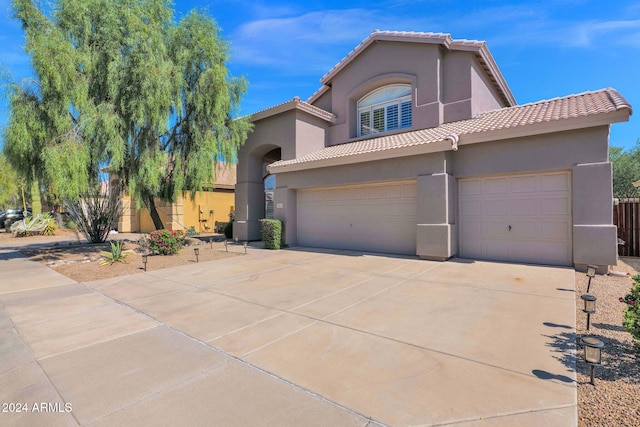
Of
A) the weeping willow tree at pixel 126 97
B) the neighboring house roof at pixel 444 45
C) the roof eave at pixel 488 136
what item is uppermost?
the neighboring house roof at pixel 444 45

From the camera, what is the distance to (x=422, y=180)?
10.1m

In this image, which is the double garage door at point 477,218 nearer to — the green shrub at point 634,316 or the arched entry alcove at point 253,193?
the arched entry alcove at point 253,193

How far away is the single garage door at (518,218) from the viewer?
27.9 ft

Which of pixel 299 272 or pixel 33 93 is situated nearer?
pixel 299 272

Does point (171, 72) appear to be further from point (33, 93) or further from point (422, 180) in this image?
point (422, 180)

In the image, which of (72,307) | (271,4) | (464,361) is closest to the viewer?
(464,361)

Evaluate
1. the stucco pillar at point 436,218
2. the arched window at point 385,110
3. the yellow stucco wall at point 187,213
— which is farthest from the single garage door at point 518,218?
the yellow stucco wall at point 187,213

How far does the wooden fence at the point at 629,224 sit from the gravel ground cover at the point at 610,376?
717 centimetres

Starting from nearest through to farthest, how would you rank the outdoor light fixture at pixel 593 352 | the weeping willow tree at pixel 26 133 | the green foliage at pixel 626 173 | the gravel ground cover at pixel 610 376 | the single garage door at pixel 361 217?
1. the gravel ground cover at pixel 610 376
2. the outdoor light fixture at pixel 593 352
3. the weeping willow tree at pixel 26 133
4. the single garage door at pixel 361 217
5. the green foliage at pixel 626 173

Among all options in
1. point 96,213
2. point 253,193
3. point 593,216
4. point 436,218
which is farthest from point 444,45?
point 96,213

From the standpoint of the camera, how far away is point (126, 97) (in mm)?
10961

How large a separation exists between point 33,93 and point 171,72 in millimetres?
4332

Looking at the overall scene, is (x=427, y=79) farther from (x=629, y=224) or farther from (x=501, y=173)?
(x=629, y=224)

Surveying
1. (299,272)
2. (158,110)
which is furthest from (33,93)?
(299,272)
